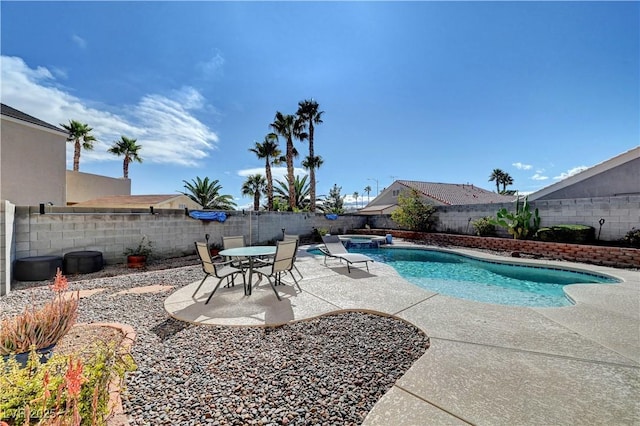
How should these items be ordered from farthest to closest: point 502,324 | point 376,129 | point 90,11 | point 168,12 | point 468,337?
point 376,129, point 168,12, point 90,11, point 502,324, point 468,337

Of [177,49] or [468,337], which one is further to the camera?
[177,49]

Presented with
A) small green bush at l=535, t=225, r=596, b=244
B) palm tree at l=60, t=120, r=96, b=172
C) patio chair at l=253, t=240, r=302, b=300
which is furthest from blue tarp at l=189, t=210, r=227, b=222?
palm tree at l=60, t=120, r=96, b=172

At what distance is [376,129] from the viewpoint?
1659 centimetres

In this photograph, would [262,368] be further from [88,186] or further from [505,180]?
[505,180]

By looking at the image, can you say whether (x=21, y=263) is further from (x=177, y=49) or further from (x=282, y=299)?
(x=177, y=49)

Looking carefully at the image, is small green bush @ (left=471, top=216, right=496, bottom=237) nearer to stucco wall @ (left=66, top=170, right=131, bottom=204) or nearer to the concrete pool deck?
the concrete pool deck

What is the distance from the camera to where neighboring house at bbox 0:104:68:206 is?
38.1ft

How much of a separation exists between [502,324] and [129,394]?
15.2 feet

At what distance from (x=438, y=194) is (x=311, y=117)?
14991 millimetres

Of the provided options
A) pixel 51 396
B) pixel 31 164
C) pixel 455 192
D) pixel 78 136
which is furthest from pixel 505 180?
pixel 78 136

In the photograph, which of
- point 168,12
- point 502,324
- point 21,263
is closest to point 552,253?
point 502,324

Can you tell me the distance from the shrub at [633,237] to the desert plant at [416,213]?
8.10 m

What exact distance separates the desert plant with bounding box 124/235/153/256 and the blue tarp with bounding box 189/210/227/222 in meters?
1.93

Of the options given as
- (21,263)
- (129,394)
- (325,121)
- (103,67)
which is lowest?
(129,394)
